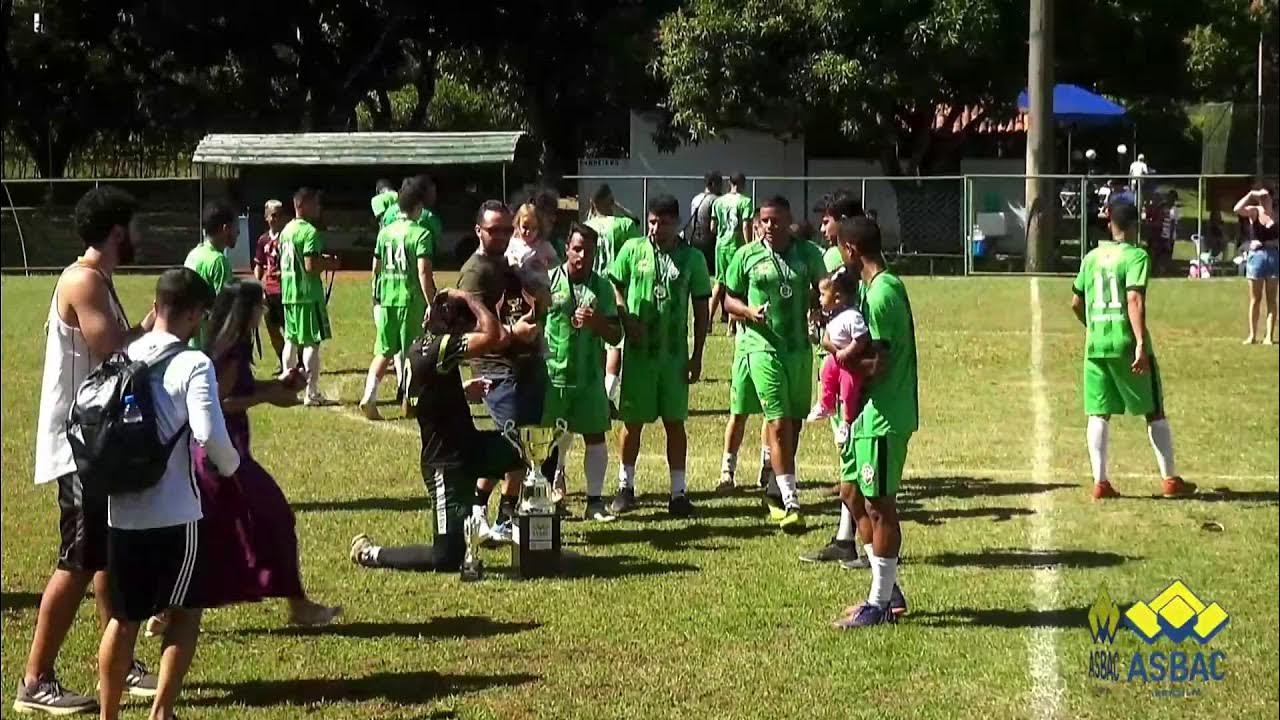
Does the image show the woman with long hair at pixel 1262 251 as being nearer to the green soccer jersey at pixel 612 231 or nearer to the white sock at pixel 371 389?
the green soccer jersey at pixel 612 231

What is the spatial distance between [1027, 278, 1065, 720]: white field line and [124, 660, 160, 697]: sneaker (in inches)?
125

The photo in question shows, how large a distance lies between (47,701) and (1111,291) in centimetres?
637

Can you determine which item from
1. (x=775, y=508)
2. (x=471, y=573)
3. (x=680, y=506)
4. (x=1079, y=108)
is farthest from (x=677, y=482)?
(x=1079, y=108)

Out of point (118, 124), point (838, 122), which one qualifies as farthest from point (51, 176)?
point (838, 122)

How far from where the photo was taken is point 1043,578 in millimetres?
7676

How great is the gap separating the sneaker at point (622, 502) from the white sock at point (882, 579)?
2647 mm

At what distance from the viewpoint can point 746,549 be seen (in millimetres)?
8242

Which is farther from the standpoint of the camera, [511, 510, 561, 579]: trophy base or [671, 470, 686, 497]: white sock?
[671, 470, 686, 497]: white sock

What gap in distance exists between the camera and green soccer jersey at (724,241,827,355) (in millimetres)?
8898

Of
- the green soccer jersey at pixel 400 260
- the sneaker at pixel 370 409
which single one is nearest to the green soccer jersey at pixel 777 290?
the green soccer jersey at pixel 400 260

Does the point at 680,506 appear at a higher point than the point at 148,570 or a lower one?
lower

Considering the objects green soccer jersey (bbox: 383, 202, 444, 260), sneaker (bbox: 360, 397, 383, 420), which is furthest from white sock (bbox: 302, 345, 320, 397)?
green soccer jersey (bbox: 383, 202, 444, 260)

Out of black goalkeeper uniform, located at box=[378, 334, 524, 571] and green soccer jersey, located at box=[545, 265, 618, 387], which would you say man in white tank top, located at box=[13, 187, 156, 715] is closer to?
black goalkeeper uniform, located at box=[378, 334, 524, 571]

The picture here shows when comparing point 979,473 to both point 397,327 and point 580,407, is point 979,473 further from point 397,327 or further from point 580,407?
point 397,327
